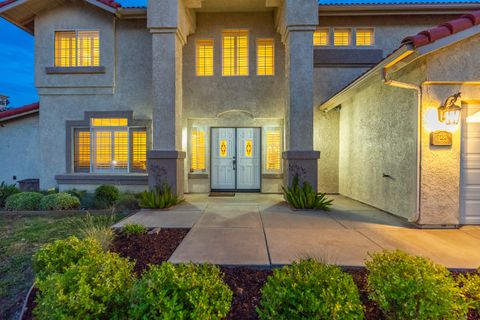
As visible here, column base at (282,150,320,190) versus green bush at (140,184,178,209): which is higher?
column base at (282,150,320,190)

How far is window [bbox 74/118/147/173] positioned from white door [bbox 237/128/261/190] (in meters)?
3.69

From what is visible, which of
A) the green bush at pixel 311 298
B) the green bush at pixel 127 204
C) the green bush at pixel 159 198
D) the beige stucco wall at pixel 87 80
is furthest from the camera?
the beige stucco wall at pixel 87 80

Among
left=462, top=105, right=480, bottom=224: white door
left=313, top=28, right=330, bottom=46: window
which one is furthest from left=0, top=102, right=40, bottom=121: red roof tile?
left=462, top=105, right=480, bottom=224: white door

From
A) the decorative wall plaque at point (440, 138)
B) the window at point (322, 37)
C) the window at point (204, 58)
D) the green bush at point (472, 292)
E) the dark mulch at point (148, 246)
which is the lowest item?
the dark mulch at point (148, 246)

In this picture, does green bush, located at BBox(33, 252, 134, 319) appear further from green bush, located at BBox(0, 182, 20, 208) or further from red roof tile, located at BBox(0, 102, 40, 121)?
red roof tile, located at BBox(0, 102, 40, 121)

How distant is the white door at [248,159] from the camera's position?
10547 millimetres

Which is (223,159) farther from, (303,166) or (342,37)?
(342,37)

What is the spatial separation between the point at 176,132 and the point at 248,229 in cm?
410

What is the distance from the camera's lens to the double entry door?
10.6m

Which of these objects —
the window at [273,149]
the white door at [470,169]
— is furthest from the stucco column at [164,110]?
the white door at [470,169]

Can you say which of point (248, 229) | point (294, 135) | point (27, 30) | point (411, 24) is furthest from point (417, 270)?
point (27, 30)

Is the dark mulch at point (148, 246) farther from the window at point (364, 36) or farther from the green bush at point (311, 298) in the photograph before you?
the window at point (364, 36)

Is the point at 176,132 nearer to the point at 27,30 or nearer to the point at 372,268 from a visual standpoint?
the point at 372,268

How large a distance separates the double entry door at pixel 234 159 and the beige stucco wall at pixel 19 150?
7067mm
